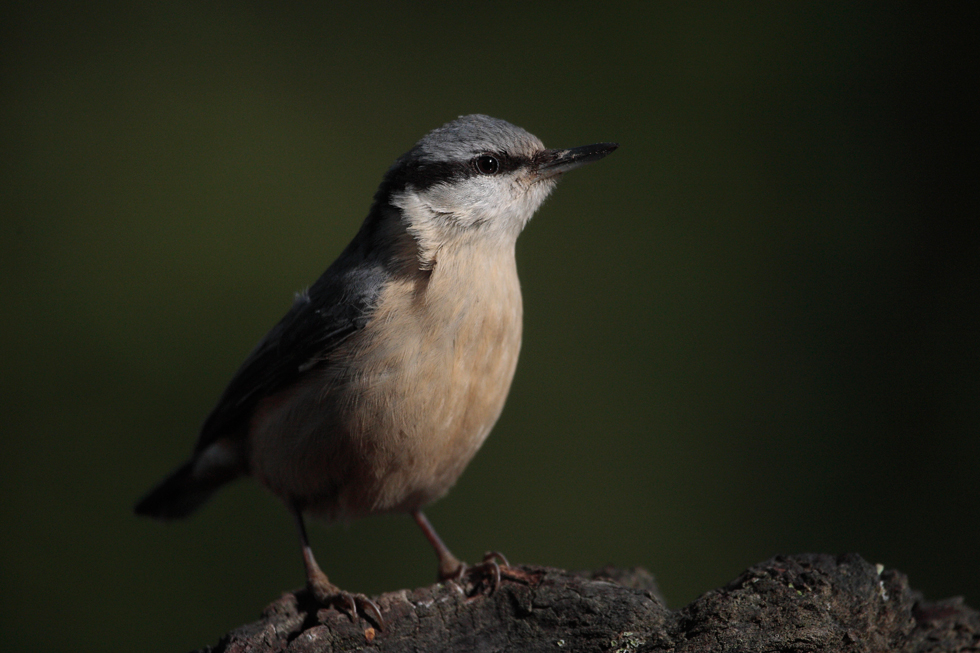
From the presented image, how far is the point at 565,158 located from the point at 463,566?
114 cm

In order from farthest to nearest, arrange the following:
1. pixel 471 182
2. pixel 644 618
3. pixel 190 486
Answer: pixel 190 486
pixel 471 182
pixel 644 618

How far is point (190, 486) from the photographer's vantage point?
252 cm

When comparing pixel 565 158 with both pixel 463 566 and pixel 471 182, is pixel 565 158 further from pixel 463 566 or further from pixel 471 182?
pixel 463 566

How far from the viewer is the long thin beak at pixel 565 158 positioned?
2070mm

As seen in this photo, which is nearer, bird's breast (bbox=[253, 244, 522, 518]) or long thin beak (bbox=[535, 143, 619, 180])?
bird's breast (bbox=[253, 244, 522, 518])

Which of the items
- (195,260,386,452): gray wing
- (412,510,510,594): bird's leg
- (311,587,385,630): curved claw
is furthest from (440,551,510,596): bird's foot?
(195,260,386,452): gray wing

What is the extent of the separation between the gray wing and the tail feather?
137 mm

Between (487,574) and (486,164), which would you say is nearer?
(487,574)

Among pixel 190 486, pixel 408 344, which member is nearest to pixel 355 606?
pixel 408 344

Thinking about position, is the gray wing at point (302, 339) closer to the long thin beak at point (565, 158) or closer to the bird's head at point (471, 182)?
the bird's head at point (471, 182)

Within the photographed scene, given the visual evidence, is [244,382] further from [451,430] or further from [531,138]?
[531,138]

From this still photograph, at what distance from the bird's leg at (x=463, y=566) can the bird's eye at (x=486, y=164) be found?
A: 951 millimetres

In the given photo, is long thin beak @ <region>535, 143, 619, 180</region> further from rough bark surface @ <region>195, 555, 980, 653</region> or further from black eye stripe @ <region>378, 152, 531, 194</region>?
rough bark surface @ <region>195, 555, 980, 653</region>

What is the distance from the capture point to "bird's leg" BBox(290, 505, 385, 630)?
5.66 ft
